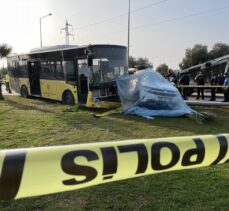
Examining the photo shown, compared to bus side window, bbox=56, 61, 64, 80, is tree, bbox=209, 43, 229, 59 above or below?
above

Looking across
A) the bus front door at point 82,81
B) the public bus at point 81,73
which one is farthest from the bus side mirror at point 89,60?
the bus front door at point 82,81

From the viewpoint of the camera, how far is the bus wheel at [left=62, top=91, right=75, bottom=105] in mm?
15758

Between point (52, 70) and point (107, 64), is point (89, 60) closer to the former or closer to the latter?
point (107, 64)

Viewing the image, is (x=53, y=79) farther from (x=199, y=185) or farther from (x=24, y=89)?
(x=199, y=185)

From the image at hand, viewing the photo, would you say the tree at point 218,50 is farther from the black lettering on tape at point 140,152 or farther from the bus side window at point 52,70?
the black lettering on tape at point 140,152

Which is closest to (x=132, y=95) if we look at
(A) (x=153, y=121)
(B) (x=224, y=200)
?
(A) (x=153, y=121)

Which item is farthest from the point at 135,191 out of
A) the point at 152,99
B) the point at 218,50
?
the point at 218,50

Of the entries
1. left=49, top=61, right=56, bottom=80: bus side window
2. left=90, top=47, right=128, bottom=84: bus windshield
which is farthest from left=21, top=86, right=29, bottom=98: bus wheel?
left=90, top=47, right=128, bottom=84: bus windshield

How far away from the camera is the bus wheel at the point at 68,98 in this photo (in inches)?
620

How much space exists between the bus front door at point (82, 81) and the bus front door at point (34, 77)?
200 inches

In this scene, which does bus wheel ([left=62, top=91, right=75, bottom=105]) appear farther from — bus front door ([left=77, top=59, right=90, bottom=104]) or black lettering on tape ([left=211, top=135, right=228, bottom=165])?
black lettering on tape ([left=211, top=135, right=228, bottom=165])

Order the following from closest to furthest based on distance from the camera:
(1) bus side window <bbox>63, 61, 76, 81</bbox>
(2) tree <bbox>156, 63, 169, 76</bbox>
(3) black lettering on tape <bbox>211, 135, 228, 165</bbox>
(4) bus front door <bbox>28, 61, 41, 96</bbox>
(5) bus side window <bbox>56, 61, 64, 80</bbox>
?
(3) black lettering on tape <bbox>211, 135, 228, 165</bbox>, (1) bus side window <bbox>63, 61, 76, 81</bbox>, (5) bus side window <bbox>56, 61, 64, 80</bbox>, (4) bus front door <bbox>28, 61, 41, 96</bbox>, (2) tree <bbox>156, 63, 169, 76</bbox>

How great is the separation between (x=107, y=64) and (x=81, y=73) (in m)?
1.27

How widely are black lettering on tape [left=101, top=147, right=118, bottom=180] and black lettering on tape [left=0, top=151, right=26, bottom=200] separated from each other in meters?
0.51
